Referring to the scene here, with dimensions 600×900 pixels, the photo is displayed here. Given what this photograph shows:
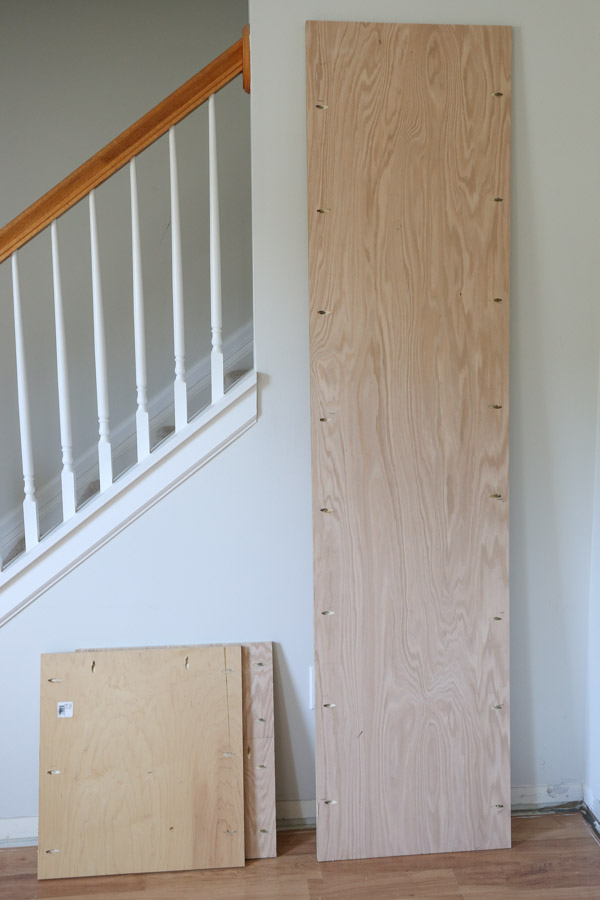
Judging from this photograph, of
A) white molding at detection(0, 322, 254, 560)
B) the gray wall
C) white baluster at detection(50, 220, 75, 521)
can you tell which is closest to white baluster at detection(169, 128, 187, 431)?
the gray wall

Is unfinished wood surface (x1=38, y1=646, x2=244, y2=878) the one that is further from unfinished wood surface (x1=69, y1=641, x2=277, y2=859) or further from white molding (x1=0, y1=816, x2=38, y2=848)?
white molding (x1=0, y1=816, x2=38, y2=848)

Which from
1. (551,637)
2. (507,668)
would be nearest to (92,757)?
(507,668)

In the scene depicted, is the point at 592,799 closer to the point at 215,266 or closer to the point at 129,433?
the point at 215,266

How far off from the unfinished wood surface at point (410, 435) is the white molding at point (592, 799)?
0.31 meters

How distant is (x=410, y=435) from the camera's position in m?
2.03

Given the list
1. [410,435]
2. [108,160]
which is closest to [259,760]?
[410,435]

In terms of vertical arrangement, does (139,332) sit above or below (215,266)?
below

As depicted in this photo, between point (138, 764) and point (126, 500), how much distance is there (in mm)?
739

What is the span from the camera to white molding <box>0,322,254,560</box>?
115 inches

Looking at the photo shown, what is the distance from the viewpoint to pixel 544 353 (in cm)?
214

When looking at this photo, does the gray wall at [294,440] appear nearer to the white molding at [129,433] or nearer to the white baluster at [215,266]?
the white baluster at [215,266]

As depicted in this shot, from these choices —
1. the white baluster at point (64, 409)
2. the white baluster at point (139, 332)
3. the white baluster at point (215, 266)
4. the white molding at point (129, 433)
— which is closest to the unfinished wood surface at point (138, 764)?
the white baluster at point (64, 409)

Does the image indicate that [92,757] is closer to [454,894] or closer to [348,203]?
[454,894]

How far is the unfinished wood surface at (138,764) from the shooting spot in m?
1.99
